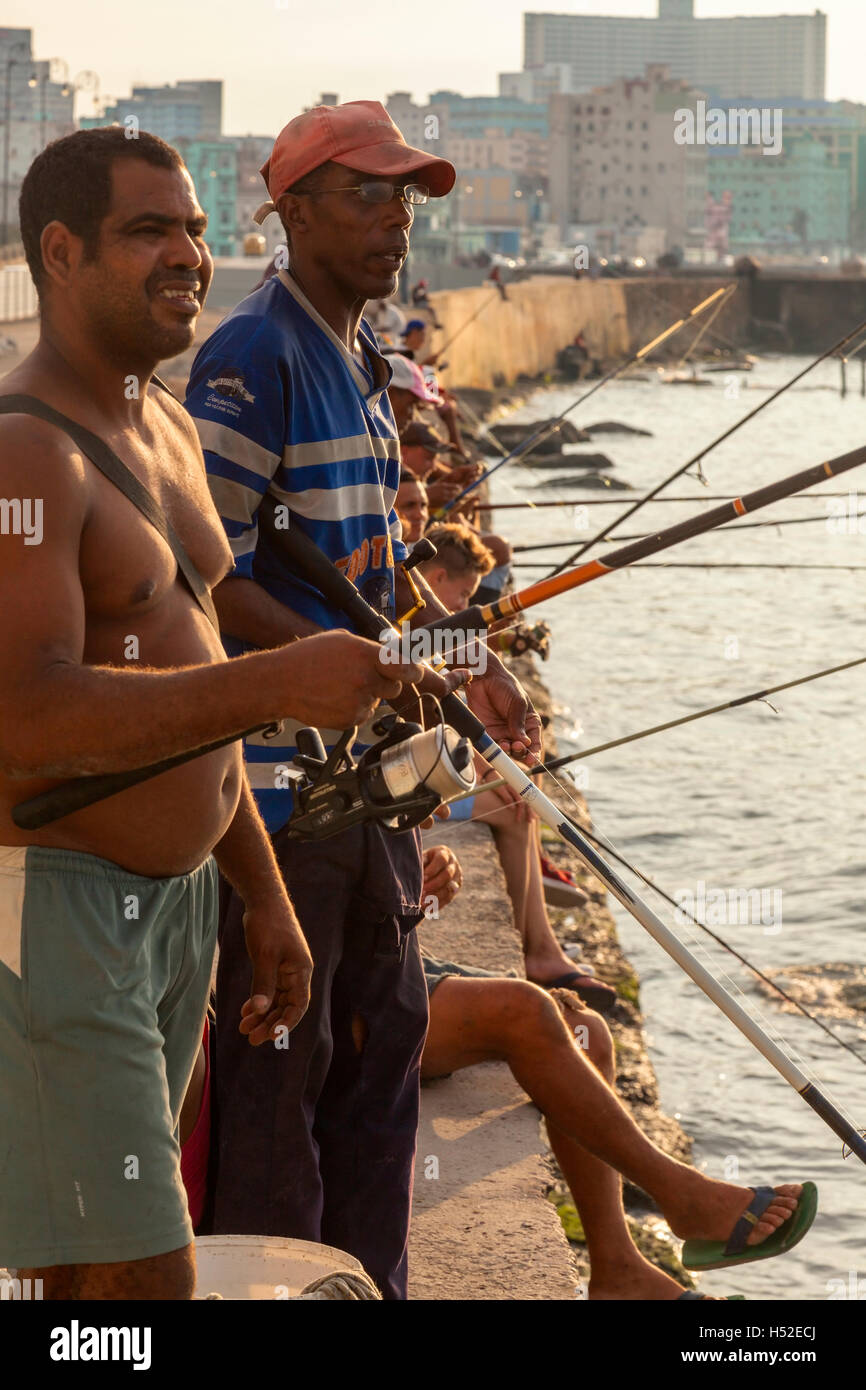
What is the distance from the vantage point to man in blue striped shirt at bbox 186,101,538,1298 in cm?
318

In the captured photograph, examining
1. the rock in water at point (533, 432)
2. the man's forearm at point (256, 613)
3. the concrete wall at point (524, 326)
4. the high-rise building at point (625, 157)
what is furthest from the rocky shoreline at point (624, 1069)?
the high-rise building at point (625, 157)

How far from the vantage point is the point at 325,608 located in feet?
10.6

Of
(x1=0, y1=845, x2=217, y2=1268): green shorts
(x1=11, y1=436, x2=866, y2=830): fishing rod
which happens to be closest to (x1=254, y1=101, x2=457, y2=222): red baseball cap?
(x1=11, y1=436, x2=866, y2=830): fishing rod

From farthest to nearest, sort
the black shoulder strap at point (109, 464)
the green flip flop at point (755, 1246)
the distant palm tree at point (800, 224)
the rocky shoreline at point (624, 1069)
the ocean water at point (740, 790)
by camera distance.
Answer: the distant palm tree at point (800, 224), the ocean water at point (740, 790), the rocky shoreline at point (624, 1069), the green flip flop at point (755, 1246), the black shoulder strap at point (109, 464)

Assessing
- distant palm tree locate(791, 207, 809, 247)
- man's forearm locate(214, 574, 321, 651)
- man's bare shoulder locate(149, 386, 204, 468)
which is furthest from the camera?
distant palm tree locate(791, 207, 809, 247)

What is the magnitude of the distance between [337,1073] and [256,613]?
2.67 ft

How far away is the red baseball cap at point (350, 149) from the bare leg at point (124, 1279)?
1761 millimetres

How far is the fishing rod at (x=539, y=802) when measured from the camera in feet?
10.3

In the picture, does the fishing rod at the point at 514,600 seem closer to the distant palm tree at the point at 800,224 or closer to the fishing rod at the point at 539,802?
the fishing rod at the point at 539,802

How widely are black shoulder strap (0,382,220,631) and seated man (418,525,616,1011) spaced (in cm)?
284

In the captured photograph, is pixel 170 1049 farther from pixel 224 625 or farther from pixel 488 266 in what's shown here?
pixel 488 266

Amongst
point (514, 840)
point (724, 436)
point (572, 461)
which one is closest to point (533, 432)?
point (572, 461)

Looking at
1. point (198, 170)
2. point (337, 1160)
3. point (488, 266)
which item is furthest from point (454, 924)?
point (198, 170)

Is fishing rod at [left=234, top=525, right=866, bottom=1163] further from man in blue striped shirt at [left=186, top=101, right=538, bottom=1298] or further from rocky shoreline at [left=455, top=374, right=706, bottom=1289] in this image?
rocky shoreline at [left=455, top=374, right=706, bottom=1289]
